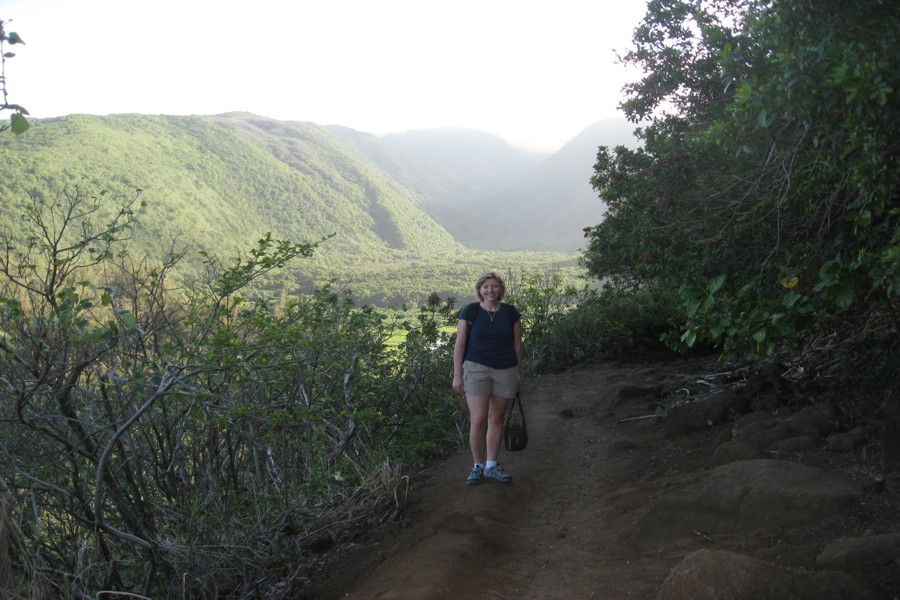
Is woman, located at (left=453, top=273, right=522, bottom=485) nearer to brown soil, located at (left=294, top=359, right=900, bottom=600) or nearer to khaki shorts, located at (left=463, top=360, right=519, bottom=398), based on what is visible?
khaki shorts, located at (left=463, top=360, right=519, bottom=398)

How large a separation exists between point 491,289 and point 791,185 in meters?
2.06

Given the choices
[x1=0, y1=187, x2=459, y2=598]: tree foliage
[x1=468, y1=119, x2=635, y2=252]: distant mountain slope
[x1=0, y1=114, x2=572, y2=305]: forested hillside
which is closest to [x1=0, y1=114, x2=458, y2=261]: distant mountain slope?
[x1=0, y1=114, x2=572, y2=305]: forested hillside

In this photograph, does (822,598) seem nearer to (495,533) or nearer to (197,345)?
(495,533)

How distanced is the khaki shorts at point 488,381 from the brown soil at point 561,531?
29.7 inches

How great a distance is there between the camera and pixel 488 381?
5.15m

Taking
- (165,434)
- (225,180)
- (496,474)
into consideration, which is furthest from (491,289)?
(225,180)

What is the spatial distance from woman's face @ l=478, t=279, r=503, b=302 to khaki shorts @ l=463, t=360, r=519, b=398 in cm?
49

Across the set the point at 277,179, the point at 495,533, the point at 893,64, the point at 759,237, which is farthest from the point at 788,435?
the point at 277,179

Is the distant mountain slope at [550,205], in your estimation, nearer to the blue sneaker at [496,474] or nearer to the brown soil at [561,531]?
the brown soil at [561,531]

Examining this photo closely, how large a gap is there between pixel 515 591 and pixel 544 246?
105 metres

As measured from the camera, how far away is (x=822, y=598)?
2719mm

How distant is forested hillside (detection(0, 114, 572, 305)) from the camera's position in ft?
177

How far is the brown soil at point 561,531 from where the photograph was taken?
11.8ft

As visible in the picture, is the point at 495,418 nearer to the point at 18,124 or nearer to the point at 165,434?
the point at 165,434
